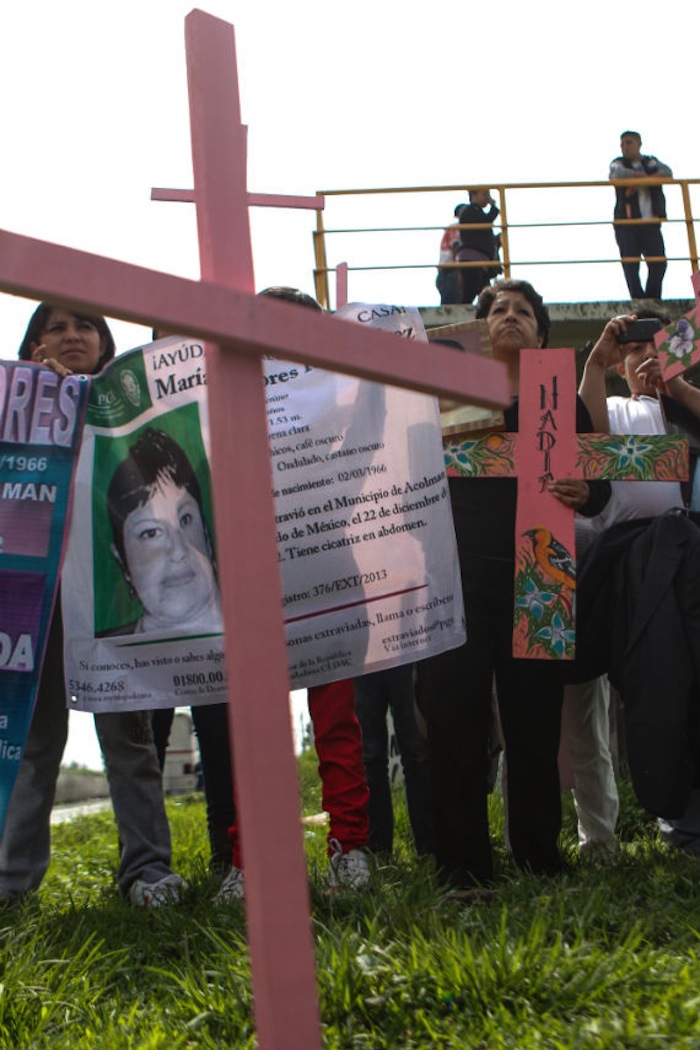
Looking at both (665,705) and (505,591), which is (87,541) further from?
(665,705)

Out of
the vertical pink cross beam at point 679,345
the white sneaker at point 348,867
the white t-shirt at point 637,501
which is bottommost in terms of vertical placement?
the white sneaker at point 348,867

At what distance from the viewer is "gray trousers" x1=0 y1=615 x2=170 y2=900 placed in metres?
3.91

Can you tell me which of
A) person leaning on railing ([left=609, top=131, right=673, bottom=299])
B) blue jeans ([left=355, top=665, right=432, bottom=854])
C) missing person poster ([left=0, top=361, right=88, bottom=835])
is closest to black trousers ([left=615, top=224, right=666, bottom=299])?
person leaning on railing ([left=609, top=131, right=673, bottom=299])

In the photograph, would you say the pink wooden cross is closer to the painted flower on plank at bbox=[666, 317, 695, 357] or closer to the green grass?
the painted flower on plank at bbox=[666, 317, 695, 357]

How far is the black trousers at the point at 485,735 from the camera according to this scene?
149 inches

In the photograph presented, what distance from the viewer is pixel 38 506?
148 inches

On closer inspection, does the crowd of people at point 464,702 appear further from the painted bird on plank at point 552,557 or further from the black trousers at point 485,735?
the painted bird on plank at point 552,557

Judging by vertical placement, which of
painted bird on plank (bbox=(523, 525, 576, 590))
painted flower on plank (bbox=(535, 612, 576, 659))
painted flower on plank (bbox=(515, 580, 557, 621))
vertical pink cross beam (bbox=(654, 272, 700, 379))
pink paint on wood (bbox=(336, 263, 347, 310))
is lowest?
painted flower on plank (bbox=(535, 612, 576, 659))

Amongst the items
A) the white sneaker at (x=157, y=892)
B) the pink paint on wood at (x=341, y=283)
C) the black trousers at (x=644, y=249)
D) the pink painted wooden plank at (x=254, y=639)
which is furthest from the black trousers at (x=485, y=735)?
the black trousers at (x=644, y=249)

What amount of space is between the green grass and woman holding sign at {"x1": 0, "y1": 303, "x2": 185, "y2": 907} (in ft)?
0.59

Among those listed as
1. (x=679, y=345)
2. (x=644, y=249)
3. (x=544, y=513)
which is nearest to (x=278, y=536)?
(x=544, y=513)

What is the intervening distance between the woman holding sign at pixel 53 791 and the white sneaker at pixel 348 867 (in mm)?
478

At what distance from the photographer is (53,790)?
399cm

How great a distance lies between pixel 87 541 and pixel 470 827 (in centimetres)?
134
